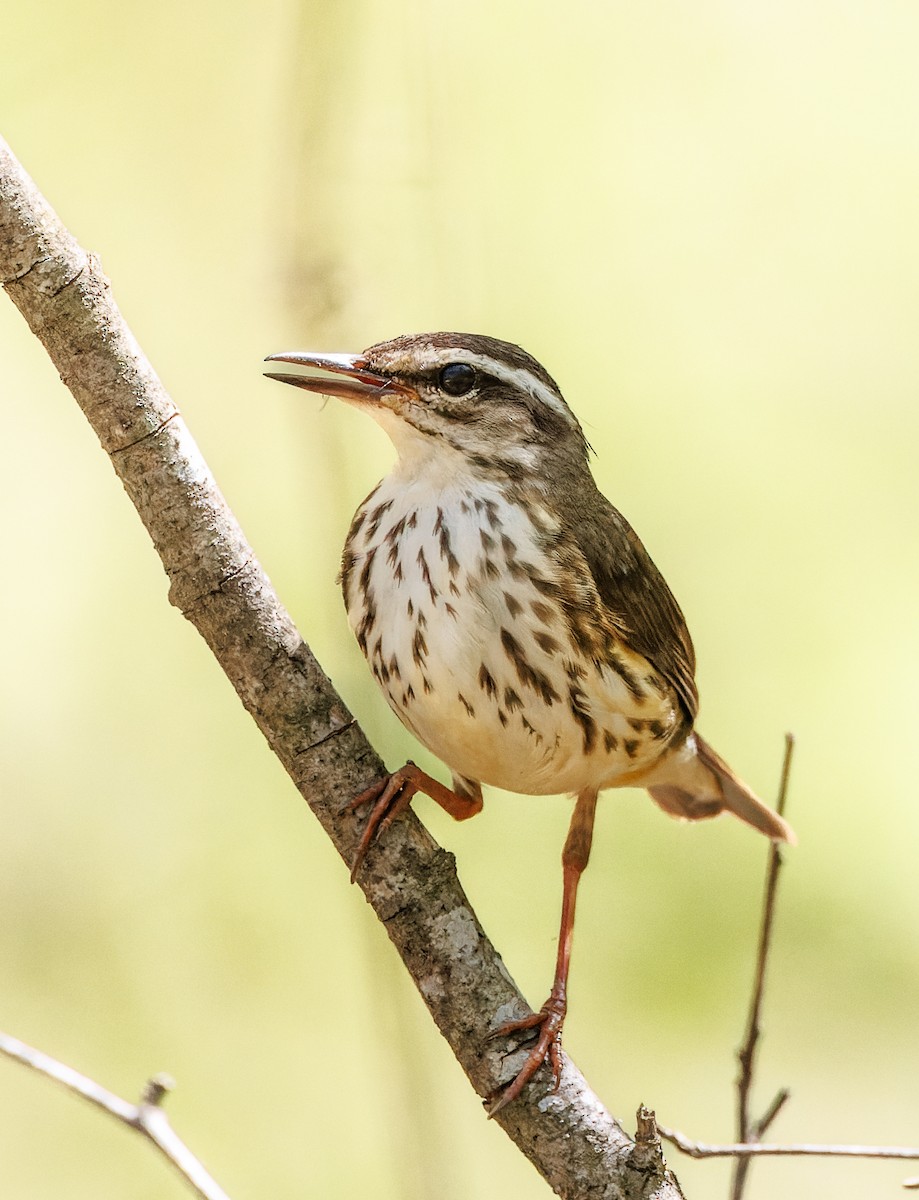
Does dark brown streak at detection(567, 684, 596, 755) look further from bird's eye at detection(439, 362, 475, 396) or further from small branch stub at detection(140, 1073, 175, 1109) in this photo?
small branch stub at detection(140, 1073, 175, 1109)

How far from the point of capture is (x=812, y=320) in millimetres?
6227

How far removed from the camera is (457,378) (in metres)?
3.79

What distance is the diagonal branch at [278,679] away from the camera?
9.43ft

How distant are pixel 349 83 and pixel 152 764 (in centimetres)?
276

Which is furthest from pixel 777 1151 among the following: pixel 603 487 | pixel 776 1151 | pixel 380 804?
pixel 603 487

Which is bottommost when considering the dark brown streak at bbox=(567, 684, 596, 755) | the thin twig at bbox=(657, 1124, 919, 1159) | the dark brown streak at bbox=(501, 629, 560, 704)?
the thin twig at bbox=(657, 1124, 919, 1159)

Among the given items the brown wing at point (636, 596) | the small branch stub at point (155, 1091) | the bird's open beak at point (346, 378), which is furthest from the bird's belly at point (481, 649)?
the small branch stub at point (155, 1091)

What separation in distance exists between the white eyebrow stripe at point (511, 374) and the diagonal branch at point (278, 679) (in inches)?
38.0

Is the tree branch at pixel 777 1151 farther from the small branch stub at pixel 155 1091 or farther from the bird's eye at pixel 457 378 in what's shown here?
the bird's eye at pixel 457 378

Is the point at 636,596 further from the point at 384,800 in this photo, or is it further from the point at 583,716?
the point at 384,800

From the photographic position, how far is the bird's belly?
3.62 m

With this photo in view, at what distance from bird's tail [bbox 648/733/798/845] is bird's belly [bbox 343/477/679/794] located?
2.79 ft

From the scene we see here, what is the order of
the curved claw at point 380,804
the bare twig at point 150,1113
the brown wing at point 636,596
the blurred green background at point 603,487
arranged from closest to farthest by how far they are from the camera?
the bare twig at point 150,1113, the curved claw at point 380,804, the brown wing at point 636,596, the blurred green background at point 603,487

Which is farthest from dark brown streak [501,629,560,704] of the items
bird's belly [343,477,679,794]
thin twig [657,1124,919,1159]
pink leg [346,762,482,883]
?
thin twig [657,1124,919,1159]
